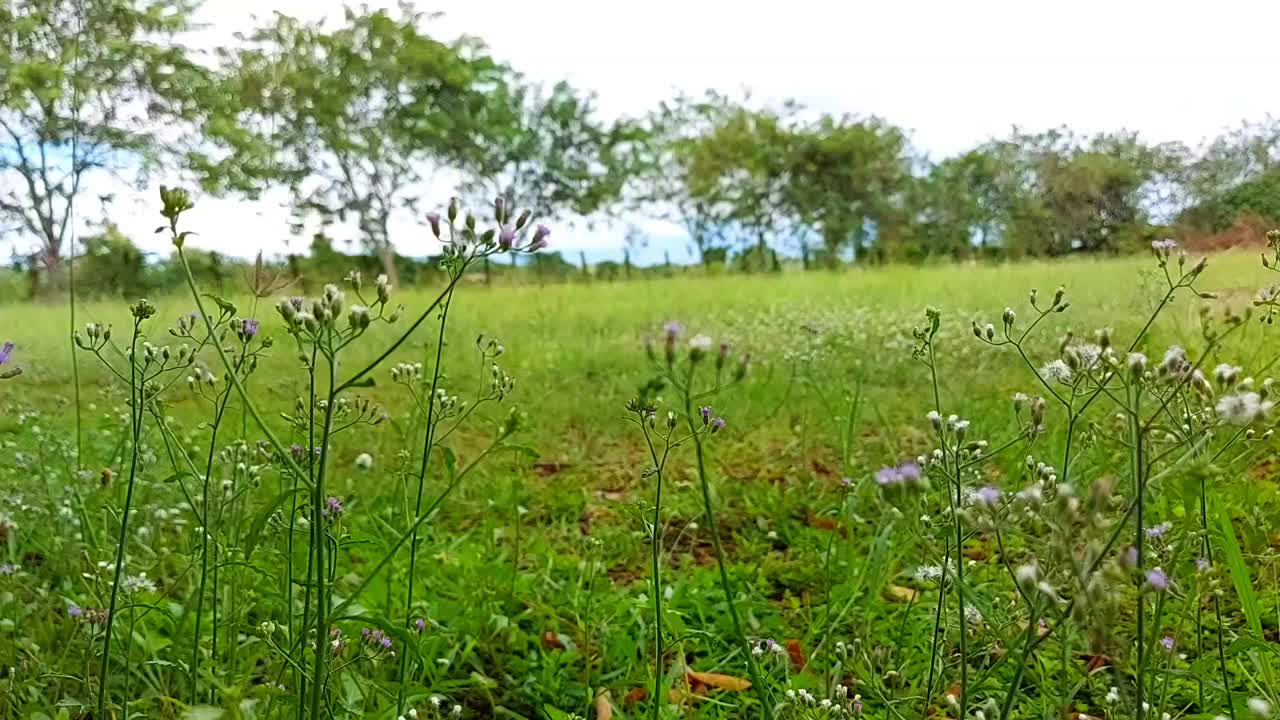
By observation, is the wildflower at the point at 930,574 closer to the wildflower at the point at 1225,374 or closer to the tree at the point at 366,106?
the wildflower at the point at 1225,374

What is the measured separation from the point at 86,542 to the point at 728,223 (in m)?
7.56

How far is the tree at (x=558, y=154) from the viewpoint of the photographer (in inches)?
347

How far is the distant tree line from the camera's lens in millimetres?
2121

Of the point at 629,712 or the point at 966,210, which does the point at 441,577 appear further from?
the point at 966,210

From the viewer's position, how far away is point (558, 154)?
378 inches

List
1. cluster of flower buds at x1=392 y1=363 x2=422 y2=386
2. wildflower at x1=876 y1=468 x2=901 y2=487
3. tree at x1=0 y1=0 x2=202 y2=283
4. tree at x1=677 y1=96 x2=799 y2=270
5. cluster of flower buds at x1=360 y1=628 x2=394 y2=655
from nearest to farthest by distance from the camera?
wildflower at x1=876 y1=468 x2=901 y2=487
cluster of flower buds at x1=360 y1=628 x2=394 y2=655
cluster of flower buds at x1=392 y1=363 x2=422 y2=386
tree at x1=0 y1=0 x2=202 y2=283
tree at x1=677 y1=96 x2=799 y2=270

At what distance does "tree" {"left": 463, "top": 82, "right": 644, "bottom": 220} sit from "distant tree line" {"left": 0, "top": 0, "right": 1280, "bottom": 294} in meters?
0.03

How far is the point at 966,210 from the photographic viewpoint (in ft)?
12.0

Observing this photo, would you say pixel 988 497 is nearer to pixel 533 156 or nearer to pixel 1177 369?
pixel 1177 369

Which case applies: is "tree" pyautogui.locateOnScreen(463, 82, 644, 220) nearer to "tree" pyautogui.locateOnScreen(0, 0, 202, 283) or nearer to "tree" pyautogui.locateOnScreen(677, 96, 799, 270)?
"tree" pyautogui.locateOnScreen(677, 96, 799, 270)

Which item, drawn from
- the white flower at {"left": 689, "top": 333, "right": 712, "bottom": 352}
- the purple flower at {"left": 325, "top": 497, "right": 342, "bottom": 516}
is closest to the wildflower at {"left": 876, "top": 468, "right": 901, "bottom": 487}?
the white flower at {"left": 689, "top": 333, "right": 712, "bottom": 352}

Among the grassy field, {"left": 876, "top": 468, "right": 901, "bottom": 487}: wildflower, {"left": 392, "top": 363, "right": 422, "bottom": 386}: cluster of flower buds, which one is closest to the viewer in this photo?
{"left": 876, "top": 468, "right": 901, "bottom": 487}: wildflower

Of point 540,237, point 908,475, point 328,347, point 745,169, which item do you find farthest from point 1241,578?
point 745,169

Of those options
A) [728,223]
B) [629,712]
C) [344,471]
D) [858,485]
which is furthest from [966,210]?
[728,223]
